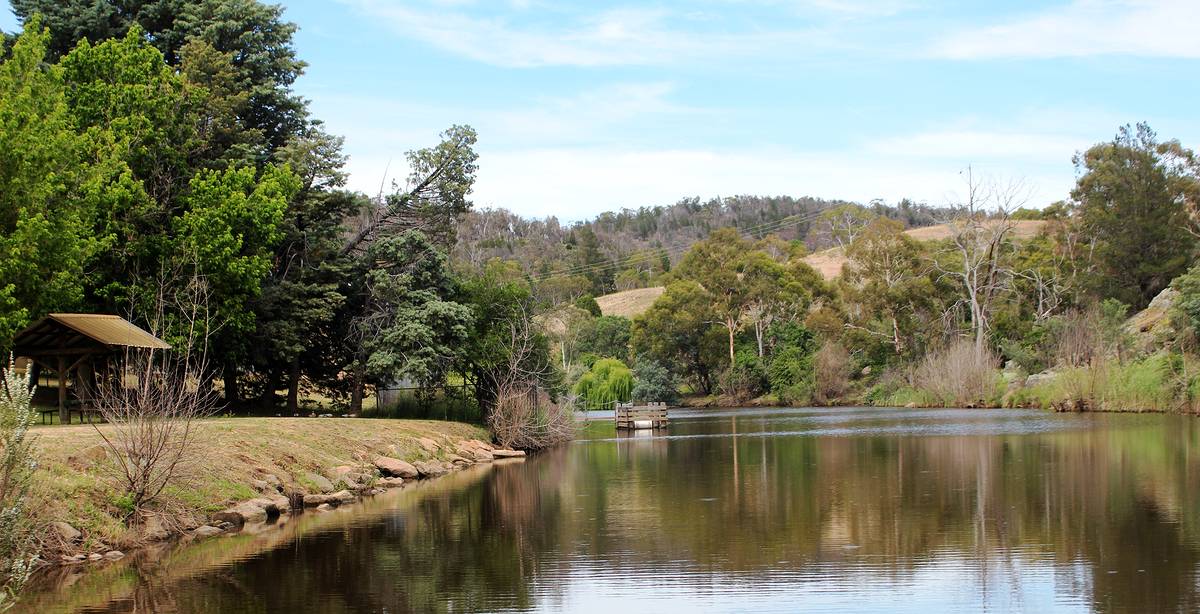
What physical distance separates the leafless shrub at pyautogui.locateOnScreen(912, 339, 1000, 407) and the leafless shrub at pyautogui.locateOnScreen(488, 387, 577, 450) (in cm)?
2764

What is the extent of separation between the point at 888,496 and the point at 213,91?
90.4 feet

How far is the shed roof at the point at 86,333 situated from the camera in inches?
1156

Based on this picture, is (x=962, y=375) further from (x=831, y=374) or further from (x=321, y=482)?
(x=321, y=482)

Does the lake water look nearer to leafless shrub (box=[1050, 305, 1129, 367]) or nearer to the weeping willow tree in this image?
leafless shrub (box=[1050, 305, 1129, 367])

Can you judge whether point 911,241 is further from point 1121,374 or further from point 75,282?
point 75,282

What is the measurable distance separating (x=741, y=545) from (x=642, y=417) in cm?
3833

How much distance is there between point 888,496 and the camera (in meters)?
24.3

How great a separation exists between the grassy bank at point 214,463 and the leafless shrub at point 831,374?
43163mm

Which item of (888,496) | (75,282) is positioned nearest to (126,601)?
(888,496)

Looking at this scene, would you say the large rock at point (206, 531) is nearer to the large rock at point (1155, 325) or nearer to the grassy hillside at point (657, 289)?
the large rock at point (1155, 325)

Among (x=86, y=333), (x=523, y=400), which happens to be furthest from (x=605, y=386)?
(x=86, y=333)

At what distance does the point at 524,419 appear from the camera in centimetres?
4281

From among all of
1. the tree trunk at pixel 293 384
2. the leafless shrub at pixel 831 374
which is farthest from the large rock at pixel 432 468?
the leafless shrub at pixel 831 374

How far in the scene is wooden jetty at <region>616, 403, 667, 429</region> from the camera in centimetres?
5678
